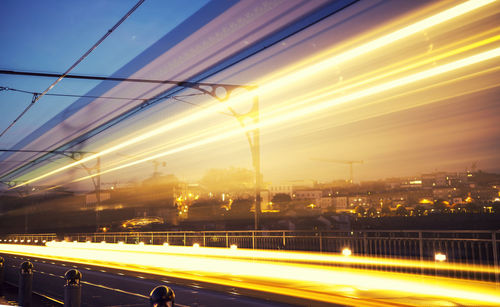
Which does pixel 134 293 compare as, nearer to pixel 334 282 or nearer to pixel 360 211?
pixel 334 282

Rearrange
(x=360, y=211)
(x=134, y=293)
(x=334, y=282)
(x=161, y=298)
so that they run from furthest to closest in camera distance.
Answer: (x=360, y=211) → (x=334, y=282) → (x=134, y=293) → (x=161, y=298)

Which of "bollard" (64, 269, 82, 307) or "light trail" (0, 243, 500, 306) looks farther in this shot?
"light trail" (0, 243, 500, 306)

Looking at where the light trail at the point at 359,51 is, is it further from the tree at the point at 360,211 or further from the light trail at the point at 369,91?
the tree at the point at 360,211

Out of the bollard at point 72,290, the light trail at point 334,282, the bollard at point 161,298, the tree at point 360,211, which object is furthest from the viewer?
the tree at point 360,211

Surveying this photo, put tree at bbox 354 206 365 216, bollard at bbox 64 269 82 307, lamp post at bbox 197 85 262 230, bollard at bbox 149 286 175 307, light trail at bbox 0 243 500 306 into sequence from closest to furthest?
bollard at bbox 149 286 175 307 → bollard at bbox 64 269 82 307 → light trail at bbox 0 243 500 306 → lamp post at bbox 197 85 262 230 → tree at bbox 354 206 365 216

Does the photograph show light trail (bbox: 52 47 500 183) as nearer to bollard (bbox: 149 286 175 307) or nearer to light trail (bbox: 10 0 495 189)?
light trail (bbox: 10 0 495 189)

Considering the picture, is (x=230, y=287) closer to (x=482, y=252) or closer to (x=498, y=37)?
(x=482, y=252)

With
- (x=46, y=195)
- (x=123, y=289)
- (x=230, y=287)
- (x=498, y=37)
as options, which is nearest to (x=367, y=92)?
(x=498, y=37)

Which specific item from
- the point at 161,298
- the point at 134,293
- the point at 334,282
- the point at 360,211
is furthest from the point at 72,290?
the point at 360,211

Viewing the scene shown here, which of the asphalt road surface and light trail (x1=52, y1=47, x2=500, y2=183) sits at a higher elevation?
light trail (x1=52, y1=47, x2=500, y2=183)

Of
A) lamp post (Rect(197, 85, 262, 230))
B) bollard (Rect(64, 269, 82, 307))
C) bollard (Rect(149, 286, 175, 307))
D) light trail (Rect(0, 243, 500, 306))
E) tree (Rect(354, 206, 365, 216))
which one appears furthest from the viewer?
tree (Rect(354, 206, 365, 216))

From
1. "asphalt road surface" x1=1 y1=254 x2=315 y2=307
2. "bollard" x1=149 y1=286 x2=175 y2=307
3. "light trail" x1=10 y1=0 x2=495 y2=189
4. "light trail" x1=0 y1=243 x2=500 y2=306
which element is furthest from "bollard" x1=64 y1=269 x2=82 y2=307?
"light trail" x1=10 y1=0 x2=495 y2=189

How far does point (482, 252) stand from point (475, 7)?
7.74 metres

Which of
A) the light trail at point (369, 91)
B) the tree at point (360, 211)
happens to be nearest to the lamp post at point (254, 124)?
the light trail at point (369, 91)
